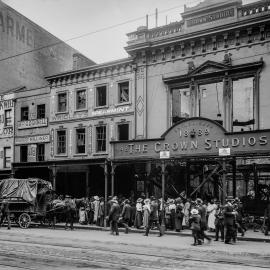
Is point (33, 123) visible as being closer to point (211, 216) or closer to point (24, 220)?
point (24, 220)

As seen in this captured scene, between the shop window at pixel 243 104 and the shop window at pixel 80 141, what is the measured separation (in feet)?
35.2

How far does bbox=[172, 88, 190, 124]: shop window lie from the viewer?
25.8 metres

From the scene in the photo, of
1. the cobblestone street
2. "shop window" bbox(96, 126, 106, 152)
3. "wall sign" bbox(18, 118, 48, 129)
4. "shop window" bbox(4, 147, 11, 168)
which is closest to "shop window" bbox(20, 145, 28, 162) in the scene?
"shop window" bbox(4, 147, 11, 168)

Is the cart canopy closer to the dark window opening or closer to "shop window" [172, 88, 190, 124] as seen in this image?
the dark window opening

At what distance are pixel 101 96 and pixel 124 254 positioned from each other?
704 inches

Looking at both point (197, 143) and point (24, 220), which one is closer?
point (197, 143)

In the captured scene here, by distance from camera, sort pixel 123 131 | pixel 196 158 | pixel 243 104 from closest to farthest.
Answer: pixel 196 158 → pixel 243 104 → pixel 123 131

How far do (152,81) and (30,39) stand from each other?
56.9 ft

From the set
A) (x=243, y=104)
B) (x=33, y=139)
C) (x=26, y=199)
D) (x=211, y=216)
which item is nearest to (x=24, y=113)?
(x=33, y=139)

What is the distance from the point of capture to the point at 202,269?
33.9ft

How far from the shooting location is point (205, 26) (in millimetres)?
24734

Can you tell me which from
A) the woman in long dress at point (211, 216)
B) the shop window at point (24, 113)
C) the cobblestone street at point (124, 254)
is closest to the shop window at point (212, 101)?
the woman in long dress at point (211, 216)

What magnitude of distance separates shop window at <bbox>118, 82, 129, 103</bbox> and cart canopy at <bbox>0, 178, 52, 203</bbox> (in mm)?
7685

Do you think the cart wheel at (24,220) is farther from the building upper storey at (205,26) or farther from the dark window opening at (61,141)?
the building upper storey at (205,26)
